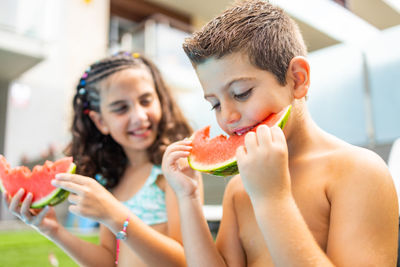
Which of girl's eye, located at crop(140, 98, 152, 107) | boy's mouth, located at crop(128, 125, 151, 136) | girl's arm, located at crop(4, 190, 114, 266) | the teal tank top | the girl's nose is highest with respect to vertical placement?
girl's eye, located at crop(140, 98, 152, 107)

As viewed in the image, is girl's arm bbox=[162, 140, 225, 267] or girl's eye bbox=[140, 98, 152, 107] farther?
girl's eye bbox=[140, 98, 152, 107]

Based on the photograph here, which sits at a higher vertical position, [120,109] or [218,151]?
[120,109]

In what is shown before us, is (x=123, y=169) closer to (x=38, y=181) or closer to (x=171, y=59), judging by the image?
(x=38, y=181)

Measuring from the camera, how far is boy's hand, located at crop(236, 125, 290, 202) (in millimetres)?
763

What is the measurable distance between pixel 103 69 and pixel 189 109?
308 cm

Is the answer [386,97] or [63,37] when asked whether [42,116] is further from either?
[386,97]

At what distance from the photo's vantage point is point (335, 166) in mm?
883

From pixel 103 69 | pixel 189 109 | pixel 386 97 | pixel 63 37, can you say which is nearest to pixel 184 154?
pixel 103 69

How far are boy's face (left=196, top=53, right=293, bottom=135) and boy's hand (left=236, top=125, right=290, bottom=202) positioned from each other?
0.12 metres

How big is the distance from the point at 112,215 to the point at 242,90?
22.3 inches

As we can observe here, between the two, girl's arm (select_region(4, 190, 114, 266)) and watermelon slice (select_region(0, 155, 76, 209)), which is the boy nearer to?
watermelon slice (select_region(0, 155, 76, 209))

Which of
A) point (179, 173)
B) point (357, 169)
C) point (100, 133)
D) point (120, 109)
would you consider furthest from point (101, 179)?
point (357, 169)

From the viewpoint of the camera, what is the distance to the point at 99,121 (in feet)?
5.74

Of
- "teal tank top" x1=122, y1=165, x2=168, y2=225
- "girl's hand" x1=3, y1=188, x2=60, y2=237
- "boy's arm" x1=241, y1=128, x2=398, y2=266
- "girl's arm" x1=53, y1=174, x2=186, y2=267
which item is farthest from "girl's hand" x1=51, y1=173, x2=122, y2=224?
"boy's arm" x1=241, y1=128, x2=398, y2=266
